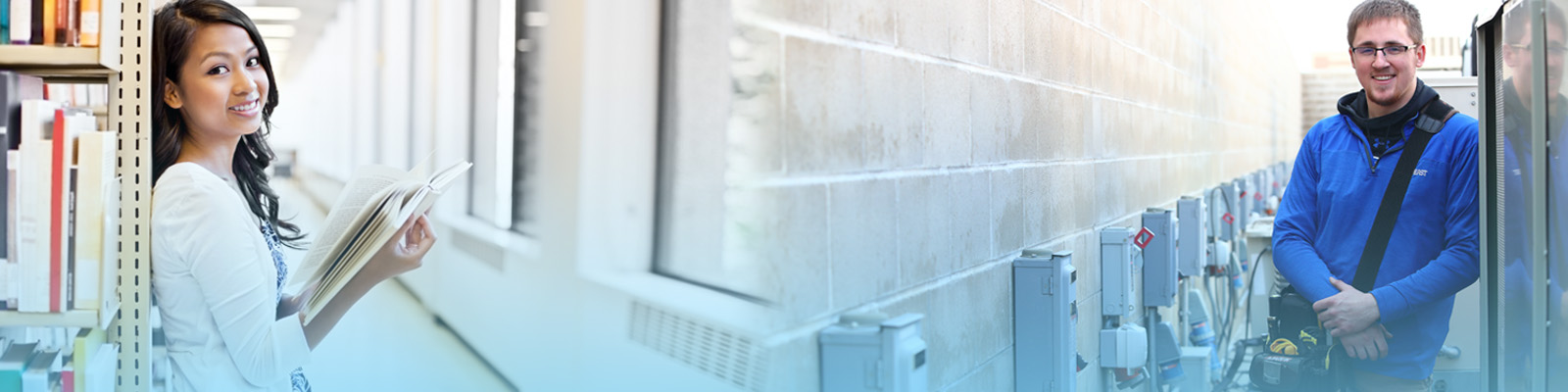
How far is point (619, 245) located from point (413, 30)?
0.48 metres

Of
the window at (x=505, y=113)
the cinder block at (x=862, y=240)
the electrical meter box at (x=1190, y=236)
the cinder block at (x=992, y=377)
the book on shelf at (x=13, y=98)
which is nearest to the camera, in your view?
the book on shelf at (x=13, y=98)

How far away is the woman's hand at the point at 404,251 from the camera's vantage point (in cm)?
153

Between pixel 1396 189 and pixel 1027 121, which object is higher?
pixel 1027 121

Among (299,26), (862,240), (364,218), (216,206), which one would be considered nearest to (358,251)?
(364,218)

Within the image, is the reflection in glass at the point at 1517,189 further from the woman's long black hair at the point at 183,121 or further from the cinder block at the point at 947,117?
the woman's long black hair at the point at 183,121

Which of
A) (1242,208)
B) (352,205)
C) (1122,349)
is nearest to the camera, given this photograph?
(352,205)

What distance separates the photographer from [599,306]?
175cm

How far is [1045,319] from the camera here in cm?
233

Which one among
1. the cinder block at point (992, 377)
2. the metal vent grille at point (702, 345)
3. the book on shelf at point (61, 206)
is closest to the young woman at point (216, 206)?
the book on shelf at point (61, 206)

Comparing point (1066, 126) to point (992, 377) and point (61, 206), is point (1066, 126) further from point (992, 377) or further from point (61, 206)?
point (61, 206)

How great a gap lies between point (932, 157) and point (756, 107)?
0.48 m

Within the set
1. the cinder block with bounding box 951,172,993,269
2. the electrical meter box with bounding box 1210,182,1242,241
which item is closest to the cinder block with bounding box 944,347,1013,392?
the cinder block with bounding box 951,172,993,269

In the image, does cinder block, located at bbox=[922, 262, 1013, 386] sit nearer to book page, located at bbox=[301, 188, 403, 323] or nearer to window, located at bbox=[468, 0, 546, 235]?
window, located at bbox=[468, 0, 546, 235]

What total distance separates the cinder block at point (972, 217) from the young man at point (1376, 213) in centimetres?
85
